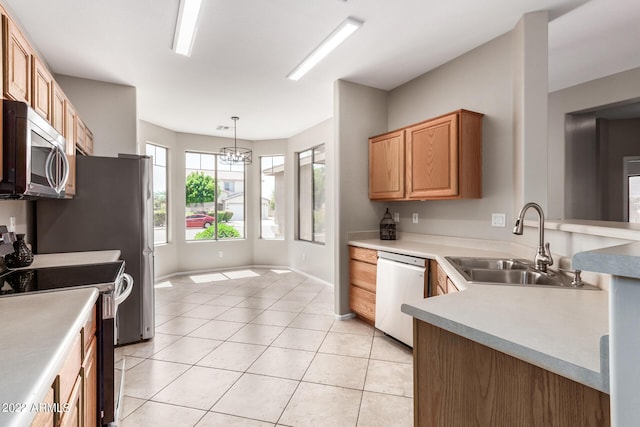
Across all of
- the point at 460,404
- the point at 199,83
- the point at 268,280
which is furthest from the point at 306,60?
the point at 268,280

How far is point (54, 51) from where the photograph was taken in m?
2.87

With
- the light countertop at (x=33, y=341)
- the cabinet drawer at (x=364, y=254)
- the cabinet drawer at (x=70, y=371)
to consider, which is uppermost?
the light countertop at (x=33, y=341)

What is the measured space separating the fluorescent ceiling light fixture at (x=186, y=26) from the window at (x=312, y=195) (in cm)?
302

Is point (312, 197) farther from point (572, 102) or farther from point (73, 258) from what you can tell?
point (572, 102)

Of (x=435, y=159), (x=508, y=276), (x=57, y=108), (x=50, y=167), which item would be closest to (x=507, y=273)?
(x=508, y=276)

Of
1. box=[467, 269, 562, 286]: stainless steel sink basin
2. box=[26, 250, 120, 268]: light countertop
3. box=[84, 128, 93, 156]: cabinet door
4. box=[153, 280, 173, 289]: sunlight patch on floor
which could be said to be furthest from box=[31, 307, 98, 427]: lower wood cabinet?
box=[153, 280, 173, 289]: sunlight patch on floor

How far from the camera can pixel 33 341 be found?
0.96 m

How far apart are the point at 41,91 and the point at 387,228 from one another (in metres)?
3.21

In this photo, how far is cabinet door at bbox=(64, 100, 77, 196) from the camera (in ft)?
8.27

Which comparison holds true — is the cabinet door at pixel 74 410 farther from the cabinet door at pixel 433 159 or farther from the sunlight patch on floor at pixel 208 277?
the sunlight patch on floor at pixel 208 277

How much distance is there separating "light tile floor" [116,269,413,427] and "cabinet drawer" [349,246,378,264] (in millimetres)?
730

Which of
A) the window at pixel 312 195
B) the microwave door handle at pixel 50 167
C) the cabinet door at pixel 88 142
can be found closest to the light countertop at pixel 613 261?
the microwave door handle at pixel 50 167

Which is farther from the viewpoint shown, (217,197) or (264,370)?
(217,197)

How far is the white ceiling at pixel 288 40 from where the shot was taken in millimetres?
2295
